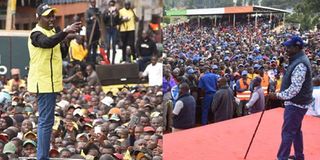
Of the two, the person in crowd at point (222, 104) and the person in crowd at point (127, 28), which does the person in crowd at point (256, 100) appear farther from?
the person in crowd at point (127, 28)

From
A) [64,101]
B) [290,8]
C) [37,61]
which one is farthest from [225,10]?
[37,61]

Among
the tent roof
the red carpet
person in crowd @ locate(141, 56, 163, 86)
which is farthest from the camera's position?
the tent roof

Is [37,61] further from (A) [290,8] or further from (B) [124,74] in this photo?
(A) [290,8]

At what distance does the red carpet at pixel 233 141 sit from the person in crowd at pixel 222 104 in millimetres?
147

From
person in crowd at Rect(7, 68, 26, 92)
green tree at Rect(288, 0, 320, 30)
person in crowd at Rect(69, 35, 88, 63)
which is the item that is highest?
green tree at Rect(288, 0, 320, 30)

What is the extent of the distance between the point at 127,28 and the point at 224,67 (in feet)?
12.5

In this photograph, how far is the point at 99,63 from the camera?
4.38 m

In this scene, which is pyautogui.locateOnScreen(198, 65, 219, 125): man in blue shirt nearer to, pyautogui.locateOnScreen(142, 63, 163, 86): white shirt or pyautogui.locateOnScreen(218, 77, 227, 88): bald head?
pyautogui.locateOnScreen(218, 77, 227, 88): bald head

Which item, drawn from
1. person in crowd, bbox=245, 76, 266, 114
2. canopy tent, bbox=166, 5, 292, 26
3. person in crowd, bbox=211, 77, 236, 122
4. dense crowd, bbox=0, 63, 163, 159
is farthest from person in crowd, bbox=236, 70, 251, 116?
dense crowd, bbox=0, 63, 163, 159

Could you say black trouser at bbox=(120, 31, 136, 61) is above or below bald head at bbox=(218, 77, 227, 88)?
above

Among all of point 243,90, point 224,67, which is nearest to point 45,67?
point 243,90

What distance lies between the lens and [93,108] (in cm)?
553

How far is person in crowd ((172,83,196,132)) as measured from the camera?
216 inches

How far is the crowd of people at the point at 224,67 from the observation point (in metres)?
5.83
